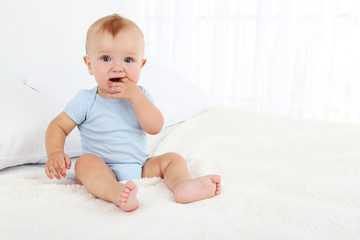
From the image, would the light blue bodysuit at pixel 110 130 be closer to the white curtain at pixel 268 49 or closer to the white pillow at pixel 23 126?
the white pillow at pixel 23 126

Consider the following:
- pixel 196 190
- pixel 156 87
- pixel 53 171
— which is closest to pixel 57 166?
pixel 53 171

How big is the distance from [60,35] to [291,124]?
123 centimetres

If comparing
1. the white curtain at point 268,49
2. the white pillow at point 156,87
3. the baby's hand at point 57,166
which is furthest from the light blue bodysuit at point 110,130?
the white curtain at point 268,49

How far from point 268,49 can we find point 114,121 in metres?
2.04

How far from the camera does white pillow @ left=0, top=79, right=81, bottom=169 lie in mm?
1157

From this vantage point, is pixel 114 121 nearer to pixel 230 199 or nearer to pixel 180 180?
pixel 180 180

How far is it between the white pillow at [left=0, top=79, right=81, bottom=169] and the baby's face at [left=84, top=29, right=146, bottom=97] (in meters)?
0.28

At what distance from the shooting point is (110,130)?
44.8 inches

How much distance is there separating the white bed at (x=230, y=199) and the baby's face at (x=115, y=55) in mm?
303

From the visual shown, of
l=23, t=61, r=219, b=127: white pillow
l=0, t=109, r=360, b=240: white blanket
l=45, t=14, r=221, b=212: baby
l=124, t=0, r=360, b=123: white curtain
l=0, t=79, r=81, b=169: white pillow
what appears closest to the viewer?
l=0, t=109, r=360, b=240: white blanket

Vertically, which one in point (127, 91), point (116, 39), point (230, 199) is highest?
point (116, 39)

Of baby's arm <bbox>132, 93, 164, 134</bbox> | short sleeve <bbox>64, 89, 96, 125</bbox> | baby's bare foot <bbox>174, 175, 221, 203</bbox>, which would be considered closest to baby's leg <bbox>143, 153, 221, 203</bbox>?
baby's bare foot <bbox>174, 175, 221, 203</bbox>

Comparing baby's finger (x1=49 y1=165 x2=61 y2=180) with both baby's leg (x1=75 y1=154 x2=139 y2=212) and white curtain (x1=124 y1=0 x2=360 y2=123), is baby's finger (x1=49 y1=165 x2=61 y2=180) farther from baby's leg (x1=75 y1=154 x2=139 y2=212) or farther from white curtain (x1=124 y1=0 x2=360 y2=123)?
white curtain (x1=124 y1=0 x2=360 y2=123)

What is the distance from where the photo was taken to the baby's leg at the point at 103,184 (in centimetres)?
88
